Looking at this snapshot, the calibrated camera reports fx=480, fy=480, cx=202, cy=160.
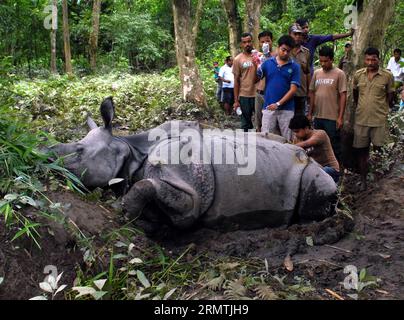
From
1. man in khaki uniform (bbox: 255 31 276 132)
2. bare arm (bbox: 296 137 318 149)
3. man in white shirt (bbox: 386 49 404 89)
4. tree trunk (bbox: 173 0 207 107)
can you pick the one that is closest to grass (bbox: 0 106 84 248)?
bare arm (bbox: 296 137 318 149)

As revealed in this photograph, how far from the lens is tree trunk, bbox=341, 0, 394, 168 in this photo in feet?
22.3

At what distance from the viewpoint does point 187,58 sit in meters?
10.5

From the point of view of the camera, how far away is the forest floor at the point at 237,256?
3615 millimetres

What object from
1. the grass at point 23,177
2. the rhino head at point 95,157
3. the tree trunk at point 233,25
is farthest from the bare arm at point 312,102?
the tree trunk at point 233,25

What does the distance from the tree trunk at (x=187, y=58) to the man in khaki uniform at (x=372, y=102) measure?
476cm

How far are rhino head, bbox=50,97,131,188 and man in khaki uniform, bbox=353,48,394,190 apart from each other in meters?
3.38

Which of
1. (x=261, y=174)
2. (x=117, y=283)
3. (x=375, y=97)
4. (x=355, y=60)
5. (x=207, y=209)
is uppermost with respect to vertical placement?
(x=355, y=60)

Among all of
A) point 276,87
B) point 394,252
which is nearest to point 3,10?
point 276,87

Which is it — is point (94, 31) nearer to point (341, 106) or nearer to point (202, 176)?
point (341, 106)

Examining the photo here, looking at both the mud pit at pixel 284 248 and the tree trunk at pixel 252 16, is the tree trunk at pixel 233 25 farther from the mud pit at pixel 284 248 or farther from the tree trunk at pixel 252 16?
the mud pit at pixel 284 248

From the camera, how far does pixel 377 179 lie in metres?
6.54

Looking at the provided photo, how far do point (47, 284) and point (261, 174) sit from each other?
2.25 m

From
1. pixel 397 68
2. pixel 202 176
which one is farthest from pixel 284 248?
pixel 397 68

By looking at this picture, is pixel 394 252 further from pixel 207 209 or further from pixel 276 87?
pixel 276 87
